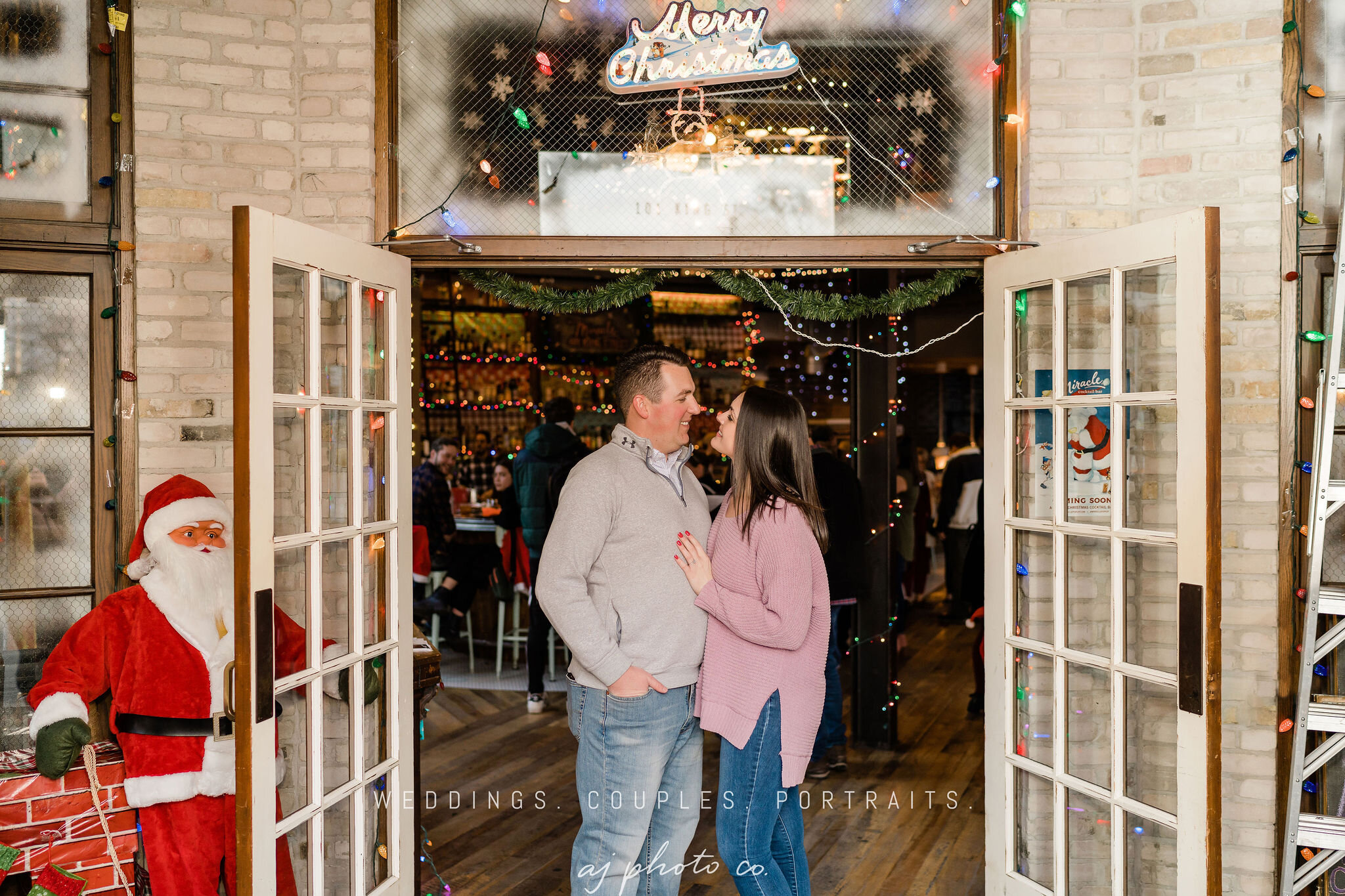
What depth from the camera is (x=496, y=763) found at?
185 inches

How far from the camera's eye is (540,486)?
5684mm

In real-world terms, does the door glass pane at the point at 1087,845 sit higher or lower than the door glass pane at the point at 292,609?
lower

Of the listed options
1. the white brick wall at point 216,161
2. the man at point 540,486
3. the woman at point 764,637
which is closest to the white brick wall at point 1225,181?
the woman at point 764,637

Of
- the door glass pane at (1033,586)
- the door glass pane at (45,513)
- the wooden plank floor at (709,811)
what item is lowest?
the wooden plank floor at (709,811)

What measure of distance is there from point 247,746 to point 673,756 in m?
1.09

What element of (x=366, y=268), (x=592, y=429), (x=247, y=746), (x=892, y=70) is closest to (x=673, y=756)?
(x=247, y=746)

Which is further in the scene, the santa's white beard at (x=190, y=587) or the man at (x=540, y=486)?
the man at (x=540, y=486)

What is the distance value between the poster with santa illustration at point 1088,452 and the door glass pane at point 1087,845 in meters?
0.79

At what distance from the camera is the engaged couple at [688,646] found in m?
2.49

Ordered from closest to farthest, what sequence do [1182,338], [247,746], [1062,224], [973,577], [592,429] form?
1. [247,746]
2. [1182,338]
3. [1062,224]
4. [973,577]
5. [592,429]

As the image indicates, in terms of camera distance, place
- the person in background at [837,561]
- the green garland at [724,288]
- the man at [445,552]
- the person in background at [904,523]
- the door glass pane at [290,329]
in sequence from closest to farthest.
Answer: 1. the door glass pane at [290,329]
2. the green garland at [724,288]
3. the person in background at [837,561]
4. the man at [445,552]
5. the person in background at [904,523]

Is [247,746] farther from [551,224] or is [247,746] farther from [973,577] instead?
[973,577]

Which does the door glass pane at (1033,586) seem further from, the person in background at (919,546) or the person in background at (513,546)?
the person in background at (919,546)

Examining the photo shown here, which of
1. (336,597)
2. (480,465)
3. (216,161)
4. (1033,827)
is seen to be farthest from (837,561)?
(480,465)
